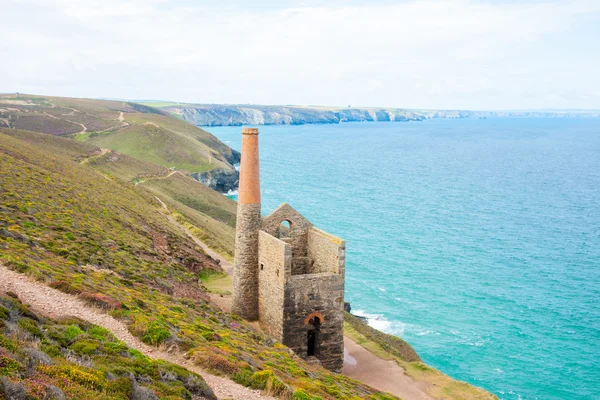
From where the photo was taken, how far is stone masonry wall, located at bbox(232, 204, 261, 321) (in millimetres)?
30219

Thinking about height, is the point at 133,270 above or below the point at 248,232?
below

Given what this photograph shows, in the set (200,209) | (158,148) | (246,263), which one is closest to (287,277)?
(246,263)

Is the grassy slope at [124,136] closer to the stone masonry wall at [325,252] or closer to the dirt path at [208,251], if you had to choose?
the dirt path at [208,251]

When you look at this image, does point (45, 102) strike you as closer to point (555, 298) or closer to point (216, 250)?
point (216, 250)

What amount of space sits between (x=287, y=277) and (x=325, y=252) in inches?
137

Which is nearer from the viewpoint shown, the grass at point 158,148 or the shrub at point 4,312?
the shrub at point 4,312

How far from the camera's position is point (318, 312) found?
28203mm

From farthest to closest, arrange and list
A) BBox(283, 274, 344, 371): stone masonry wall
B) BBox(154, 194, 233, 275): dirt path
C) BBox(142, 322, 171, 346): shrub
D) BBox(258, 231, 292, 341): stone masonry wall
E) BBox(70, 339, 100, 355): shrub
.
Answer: BBox(154, 194, 233, 275): dirt path < BBox(283, 274, 344, 371): stone masonry wall < BBox(258, 231, 292, 341): stone masonry wall < BBox(142, 322, 171, 346): shrub < BBox(70, 339, 100, 355): shrub

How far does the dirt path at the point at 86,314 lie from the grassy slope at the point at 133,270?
38 centimetres

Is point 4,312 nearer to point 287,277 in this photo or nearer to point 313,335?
point 287,277

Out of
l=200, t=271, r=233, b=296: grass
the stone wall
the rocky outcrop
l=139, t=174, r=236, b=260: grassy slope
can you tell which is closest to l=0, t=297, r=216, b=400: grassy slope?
the stone wall

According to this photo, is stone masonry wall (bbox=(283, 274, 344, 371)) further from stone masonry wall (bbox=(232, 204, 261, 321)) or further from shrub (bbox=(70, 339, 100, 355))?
shrub (bbox=(70, 339, 100, 355))

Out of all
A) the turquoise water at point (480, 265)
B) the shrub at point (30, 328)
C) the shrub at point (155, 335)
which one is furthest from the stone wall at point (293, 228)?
the shrub at point (30, 328)

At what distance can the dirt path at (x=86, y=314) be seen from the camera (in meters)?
15.4
